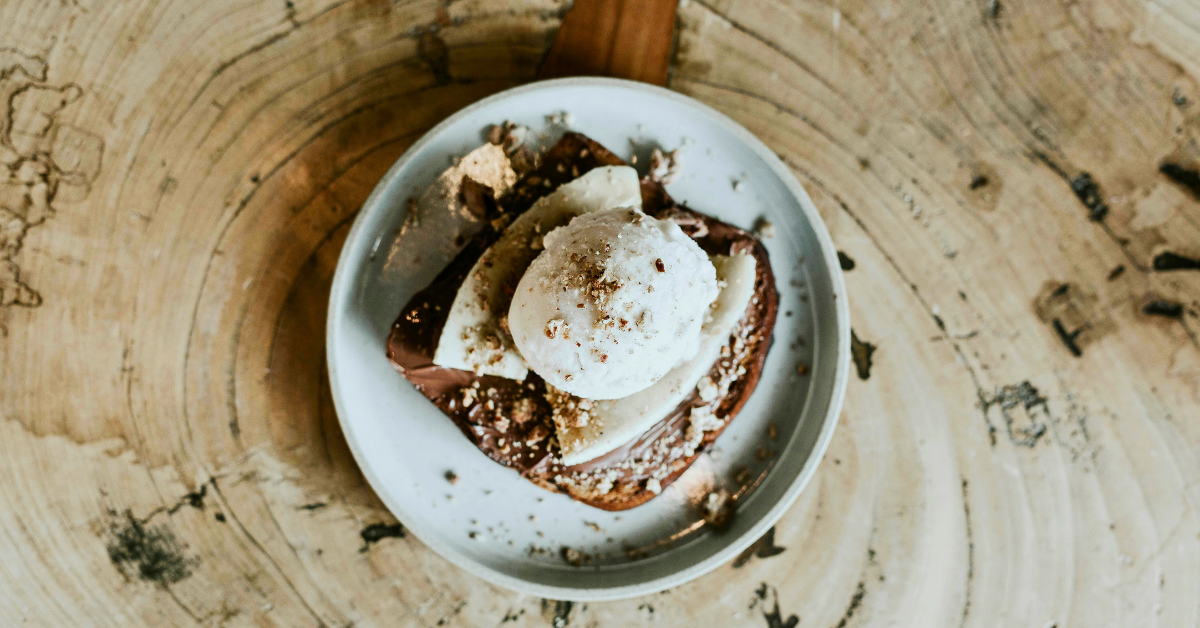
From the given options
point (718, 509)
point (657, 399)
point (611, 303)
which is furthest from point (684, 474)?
point (611, 303)

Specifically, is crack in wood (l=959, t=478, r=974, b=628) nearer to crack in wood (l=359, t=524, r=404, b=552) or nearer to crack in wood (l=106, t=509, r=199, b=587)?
crack in wood (l=359, t=524, r=404, b=552)

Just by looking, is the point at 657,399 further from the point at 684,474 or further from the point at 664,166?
the point at 664,166

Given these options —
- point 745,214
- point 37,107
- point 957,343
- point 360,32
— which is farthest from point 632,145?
point 37,107

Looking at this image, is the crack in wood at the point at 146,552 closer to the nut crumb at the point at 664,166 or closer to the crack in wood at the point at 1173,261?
the nut crumb at the point at 664,166

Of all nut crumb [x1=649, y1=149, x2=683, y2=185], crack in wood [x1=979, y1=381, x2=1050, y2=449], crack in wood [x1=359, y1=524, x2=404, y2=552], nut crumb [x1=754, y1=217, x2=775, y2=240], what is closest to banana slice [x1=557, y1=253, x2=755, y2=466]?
nut crumb [x1=754, y1=217, x2=775, y2=240]

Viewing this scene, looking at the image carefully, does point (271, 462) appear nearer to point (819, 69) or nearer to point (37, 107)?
point (37, 107)
